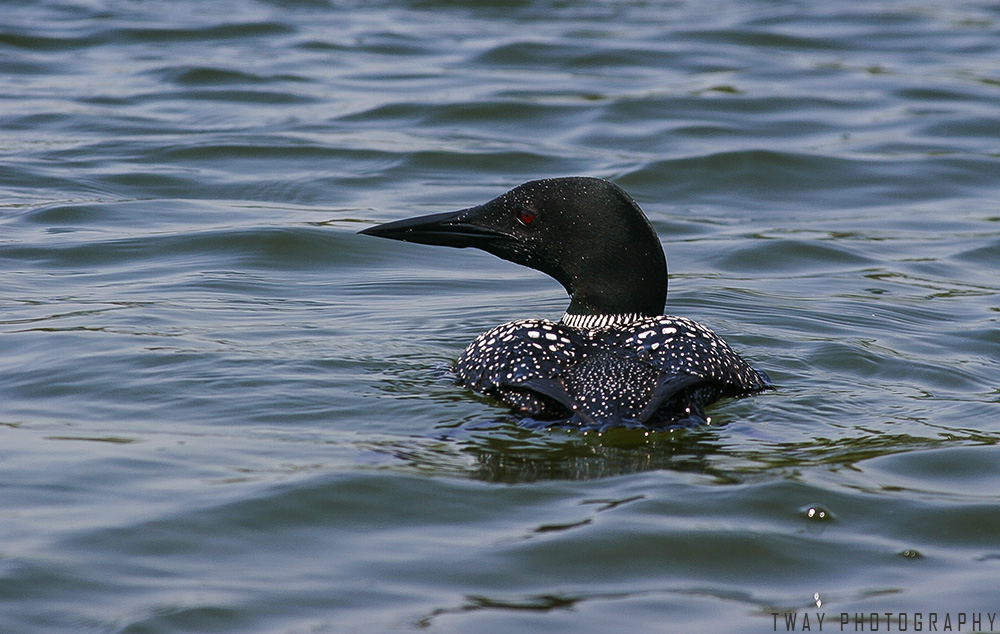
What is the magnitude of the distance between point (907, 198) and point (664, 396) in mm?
4535

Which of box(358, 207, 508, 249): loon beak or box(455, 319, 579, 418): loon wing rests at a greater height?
box(358, 207, 508, 249): loon beak

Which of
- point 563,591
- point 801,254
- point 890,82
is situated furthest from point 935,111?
point 563,591

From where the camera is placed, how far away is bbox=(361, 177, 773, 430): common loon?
164 inches

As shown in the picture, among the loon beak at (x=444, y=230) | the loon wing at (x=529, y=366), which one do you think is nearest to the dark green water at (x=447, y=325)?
the loon wing at (x=529, y=366)

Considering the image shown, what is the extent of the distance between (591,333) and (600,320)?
0.34m

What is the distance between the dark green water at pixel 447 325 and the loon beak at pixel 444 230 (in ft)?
1.39

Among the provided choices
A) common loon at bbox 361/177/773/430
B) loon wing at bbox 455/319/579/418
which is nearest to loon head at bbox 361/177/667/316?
common loon at bbox 361/177/773/430

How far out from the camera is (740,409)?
4512mm

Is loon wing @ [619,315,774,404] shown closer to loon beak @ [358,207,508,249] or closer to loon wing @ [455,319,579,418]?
loon wing @ [455,319,579,418]

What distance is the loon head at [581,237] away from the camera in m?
4.71

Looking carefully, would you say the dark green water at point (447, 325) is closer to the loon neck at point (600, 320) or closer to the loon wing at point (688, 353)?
the loon wing at point (688, 353)

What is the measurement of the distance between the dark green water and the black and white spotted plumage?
0.10 metres

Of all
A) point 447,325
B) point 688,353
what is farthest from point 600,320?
point 447,325

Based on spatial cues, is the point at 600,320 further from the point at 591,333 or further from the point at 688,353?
the point at 688,353
